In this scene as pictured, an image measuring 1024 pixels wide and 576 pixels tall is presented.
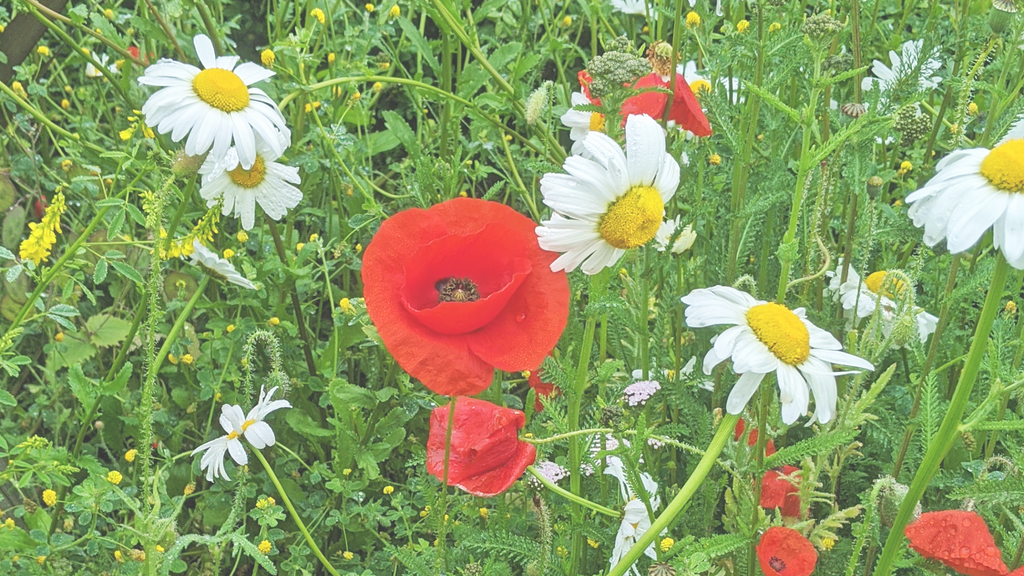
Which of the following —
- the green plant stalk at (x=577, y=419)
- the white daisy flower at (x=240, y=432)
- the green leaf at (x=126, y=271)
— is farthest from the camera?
the green leaf at (x=126, y=271)

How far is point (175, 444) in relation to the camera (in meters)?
1.60

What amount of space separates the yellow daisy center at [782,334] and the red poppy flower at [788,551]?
0.26 m

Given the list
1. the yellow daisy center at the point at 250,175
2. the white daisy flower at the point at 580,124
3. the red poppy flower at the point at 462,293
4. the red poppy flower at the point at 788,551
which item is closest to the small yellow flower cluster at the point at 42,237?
the yellow daisy center at the point at 250,175

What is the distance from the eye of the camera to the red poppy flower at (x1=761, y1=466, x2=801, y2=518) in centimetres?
117

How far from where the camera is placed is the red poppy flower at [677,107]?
1.21 meters

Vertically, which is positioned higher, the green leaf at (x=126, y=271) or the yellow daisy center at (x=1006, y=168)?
the yellow daisy center at (x=1006, y=168)

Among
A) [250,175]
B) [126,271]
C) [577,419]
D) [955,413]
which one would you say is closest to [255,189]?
[250,175]

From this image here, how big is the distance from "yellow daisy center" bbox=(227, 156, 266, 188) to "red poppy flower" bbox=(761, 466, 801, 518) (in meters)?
0.79

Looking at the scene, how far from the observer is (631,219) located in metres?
0.83

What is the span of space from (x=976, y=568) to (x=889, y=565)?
12 centimetres

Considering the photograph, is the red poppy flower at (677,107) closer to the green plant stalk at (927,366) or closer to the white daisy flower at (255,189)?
the green plant stalk at (927,366)

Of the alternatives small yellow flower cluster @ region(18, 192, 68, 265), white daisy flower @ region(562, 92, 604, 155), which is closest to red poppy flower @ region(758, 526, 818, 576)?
white daisy flower @ region(562, 92, 604, 155)

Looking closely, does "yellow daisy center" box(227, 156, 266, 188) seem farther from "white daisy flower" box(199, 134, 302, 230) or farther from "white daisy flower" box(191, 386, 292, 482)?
"white daisy flower" box(191, 386, 292, 482)

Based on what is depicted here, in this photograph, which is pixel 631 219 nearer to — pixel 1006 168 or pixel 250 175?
pixel 1006 168
